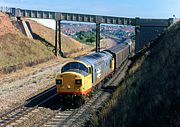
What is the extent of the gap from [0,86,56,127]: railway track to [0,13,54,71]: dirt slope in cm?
1806

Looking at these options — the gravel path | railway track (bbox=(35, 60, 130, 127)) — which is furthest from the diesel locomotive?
the gravel path

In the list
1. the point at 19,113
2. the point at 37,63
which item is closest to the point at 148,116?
the point at 19,113

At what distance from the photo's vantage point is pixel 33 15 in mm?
75750

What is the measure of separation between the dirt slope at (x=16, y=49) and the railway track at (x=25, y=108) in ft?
59.2

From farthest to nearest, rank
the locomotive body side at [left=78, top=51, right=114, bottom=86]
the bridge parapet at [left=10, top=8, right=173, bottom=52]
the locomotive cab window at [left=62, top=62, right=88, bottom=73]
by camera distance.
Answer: the bridge parapet at [left=10, top=8, right=173, bottom=52] < the locomotive body side at [left=78, top=51, right=114, bottom=86] < the locomotive cab window at [left=62, top=62, right=88, bottom=73]

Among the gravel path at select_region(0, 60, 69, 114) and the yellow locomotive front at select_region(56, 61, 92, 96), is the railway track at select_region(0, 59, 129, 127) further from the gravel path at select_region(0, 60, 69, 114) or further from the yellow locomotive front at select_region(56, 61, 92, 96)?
the gravel path at select_region(0, 60, 69, 114)

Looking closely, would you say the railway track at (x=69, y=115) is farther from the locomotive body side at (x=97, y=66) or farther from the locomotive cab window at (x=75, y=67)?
the locomotive cab window at (x=75, y=67)

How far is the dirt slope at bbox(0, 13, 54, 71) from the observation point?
55.4 metres

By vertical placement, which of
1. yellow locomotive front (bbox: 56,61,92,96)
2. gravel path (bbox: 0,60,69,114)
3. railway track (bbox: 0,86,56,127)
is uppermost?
yellow locomotive front (bbox: 56,61,92,96)

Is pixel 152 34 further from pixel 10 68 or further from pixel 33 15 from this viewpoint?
pixel 10 68

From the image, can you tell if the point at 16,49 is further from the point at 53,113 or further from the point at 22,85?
the point at 53,113

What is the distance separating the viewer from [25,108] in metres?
25.5

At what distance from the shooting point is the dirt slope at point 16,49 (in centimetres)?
5538

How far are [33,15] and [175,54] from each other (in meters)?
60.3
